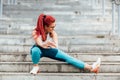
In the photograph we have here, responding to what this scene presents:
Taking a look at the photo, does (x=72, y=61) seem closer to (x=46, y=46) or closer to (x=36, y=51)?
(x=46, y=46)

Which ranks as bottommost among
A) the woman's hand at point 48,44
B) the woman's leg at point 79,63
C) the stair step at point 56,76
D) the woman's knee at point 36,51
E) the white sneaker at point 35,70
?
the stair step at point 56,76

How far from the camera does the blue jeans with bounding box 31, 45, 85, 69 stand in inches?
220

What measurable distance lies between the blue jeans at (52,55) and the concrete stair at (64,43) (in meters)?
0.09

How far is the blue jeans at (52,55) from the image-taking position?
5594 millimetres

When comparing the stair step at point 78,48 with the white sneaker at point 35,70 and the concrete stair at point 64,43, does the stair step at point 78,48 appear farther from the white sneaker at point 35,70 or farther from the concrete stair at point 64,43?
the white sneaker at point 35,70

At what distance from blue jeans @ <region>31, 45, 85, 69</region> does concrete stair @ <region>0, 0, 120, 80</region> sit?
9cm

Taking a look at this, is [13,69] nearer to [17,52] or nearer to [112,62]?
[17,52]

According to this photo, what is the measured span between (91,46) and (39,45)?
1426 mm

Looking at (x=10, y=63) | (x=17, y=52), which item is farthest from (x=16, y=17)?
(x=10, y=63)

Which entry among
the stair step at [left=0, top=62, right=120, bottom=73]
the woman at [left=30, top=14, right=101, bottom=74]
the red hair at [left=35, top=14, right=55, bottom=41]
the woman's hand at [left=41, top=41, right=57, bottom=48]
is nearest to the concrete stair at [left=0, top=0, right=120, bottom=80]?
the stair step at [left=0, top=62, right=120, bottom=73]

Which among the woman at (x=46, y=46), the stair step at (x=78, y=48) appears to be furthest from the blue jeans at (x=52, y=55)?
the stair step at (x=78, y=48)

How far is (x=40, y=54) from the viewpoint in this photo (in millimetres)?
5648

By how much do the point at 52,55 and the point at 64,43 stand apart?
1.45m

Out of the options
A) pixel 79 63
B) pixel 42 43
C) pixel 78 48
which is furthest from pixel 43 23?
pixel 78 48
